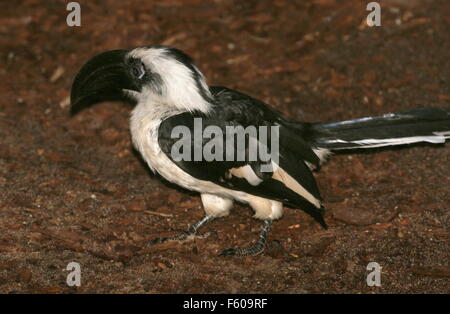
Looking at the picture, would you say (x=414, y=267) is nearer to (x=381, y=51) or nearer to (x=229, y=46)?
(x=381, y=51)

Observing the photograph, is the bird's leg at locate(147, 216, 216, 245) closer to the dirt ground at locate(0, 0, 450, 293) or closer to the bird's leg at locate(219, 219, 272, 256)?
the dirt ground at locate(0, 0, 450, 293)

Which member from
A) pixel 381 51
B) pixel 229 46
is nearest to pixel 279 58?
pixel 229 46

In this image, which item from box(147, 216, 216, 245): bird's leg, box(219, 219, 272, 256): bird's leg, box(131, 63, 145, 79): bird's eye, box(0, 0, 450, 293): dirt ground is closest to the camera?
box(0, 0, 450, 293): dirt ground

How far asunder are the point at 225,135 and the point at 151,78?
0.88 m

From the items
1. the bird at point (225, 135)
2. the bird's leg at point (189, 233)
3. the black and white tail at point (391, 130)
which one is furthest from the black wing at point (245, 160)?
the bird's leg at point (189, 233)

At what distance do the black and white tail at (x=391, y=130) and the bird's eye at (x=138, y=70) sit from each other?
1.66 m

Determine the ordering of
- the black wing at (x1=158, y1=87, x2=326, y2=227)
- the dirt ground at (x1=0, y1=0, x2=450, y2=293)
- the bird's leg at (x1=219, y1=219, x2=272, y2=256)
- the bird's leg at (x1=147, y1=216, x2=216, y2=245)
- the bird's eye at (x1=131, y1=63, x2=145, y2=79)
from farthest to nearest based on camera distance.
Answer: the bird's eye at (x1=131, y1=63, x2=145, y2=79), the bird's leg at (x1=147, y1=216, x2=216, y2=245), the bird's leg at (x1=219, y1=219, x2=272, y2=256), the black wing at (x1=158, y1=87, x2=326, y2=227), the dirt ground at (x1=0, y1=0, x2=450, y2=293)

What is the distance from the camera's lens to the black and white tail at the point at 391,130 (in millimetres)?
5430

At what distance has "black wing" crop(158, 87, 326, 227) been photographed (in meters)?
5.06

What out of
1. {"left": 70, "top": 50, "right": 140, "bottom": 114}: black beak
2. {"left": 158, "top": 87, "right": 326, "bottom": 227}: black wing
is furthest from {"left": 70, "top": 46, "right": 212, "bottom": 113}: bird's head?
{"left": 158, "top": 87, "right": 326, "bottom": 227}: black wing

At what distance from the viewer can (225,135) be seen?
5.13 metres

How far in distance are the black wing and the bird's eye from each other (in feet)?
2.03

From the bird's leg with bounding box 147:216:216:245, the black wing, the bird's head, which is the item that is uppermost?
the bird's head

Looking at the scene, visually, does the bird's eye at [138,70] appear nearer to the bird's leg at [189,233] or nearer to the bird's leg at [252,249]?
the bird's leg at [189,233]
